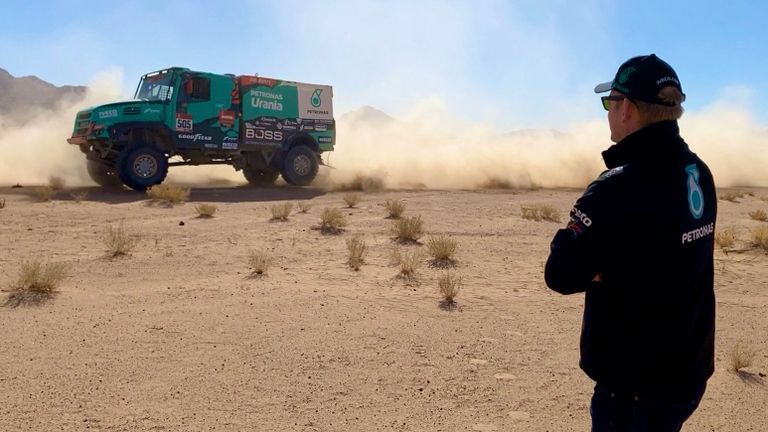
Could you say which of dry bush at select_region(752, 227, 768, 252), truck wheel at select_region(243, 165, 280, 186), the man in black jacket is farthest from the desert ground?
truck wheel at select_region(243, 165, 280, 186)

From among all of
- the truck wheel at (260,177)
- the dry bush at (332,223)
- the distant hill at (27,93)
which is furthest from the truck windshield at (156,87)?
the distant hill at (27,93)

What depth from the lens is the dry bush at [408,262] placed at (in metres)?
8.63

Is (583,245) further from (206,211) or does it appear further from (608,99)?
(206,211)

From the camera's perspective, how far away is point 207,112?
1762 cm

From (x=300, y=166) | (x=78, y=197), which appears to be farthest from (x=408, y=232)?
(x=300, y=166)

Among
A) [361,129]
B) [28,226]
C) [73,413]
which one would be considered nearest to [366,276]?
[73,413]

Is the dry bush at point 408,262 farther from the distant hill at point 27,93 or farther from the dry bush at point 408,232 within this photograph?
the distant hill at point 27,93

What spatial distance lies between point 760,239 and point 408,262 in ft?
20.2

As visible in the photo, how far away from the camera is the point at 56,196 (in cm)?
1625

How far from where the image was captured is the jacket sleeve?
2.01m

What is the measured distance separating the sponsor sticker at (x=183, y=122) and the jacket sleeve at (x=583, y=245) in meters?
16.1

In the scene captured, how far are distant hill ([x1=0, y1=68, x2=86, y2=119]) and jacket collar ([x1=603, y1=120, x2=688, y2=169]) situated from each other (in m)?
69.9

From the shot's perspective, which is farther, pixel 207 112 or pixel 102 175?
pixel 102 175

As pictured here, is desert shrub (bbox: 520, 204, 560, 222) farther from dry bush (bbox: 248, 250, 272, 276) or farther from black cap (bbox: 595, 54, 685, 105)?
black cap (bbox: 595, 54, 685, 105)
